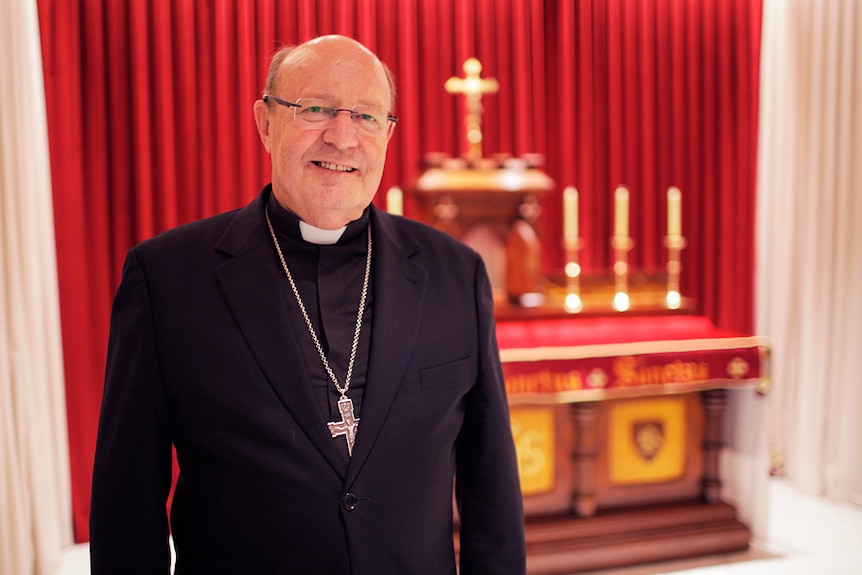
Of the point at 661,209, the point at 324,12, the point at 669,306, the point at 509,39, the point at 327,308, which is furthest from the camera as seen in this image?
the point at 661,209

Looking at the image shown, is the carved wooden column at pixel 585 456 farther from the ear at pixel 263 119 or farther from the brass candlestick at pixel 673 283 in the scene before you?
the ear at pixel 263 119

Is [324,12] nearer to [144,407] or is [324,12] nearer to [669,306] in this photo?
[669,306]

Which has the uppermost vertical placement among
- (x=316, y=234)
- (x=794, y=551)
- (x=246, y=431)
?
(x=316, y=234)

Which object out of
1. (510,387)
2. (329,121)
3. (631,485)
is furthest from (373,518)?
(631,485)

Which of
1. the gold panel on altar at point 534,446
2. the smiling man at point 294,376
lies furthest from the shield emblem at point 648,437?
the smiling man at point 294,376

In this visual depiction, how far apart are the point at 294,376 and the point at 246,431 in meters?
0.14

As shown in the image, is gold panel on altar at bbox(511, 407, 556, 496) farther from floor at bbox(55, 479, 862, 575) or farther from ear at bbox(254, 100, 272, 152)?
ear at bbox(254, 100, 272, 152)

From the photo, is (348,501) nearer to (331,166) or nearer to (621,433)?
(331,166)

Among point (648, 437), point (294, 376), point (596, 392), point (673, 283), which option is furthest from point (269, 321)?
point (673, 283)

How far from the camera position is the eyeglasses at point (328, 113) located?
142 cm

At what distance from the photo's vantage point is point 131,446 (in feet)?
4.42

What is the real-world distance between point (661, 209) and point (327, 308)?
391cm

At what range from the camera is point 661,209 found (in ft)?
16.1

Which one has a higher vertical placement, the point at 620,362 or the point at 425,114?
the point at 425,114
